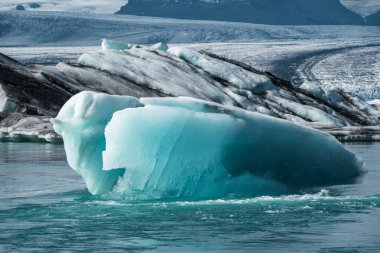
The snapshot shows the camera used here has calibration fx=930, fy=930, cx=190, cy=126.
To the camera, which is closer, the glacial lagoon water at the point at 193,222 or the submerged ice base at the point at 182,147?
the glacial lagoon water at the point at 193,222

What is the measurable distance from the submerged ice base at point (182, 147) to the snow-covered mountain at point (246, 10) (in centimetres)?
8803

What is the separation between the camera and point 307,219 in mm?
10375

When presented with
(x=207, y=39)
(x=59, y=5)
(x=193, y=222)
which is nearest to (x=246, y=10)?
(x=59, y=5)

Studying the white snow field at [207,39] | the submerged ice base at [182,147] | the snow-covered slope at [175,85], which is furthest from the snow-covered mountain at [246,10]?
Answer: the submerged ice base at [182,147]

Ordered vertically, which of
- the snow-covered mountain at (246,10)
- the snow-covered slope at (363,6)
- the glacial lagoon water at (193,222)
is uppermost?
the glacial lagoon water at (193,222)

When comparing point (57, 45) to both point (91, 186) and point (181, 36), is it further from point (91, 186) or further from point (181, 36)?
point (91, 186)

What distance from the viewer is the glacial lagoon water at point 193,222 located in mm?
8836

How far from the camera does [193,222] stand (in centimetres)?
1026

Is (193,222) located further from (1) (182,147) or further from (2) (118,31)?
(2) (118,31)

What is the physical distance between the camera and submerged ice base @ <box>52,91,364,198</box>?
11.8 m

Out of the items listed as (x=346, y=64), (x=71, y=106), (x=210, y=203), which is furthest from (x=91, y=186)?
(x=346, y=64)

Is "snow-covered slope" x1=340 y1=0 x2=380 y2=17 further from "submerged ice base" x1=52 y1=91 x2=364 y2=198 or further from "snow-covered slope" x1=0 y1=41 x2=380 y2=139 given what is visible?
"submerged ice base" x1=52 y1=91 x2=364 y2=198

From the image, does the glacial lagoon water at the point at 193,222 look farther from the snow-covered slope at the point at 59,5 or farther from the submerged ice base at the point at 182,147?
the snow-covered slope at the point at 59,5

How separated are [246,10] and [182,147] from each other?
307 ft
